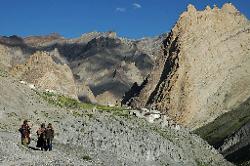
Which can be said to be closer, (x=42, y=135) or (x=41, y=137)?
(x=42, y=135)

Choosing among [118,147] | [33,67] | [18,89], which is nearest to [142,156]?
[118,147]

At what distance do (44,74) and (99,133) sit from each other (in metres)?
114

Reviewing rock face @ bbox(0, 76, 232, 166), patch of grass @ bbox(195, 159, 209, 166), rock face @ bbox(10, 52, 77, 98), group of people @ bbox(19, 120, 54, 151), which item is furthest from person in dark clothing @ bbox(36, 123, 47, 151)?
rock face @ bbox(10, 52, 77, 98)

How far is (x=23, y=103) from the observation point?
Result: 240 ft

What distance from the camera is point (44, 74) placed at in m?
185

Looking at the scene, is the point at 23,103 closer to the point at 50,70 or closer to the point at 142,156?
the point at 142,156

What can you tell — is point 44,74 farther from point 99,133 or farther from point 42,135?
point 42,135

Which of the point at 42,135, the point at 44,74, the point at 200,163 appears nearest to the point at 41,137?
the point at 42,135

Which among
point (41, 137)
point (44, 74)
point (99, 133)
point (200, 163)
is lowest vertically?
point (41, 137)

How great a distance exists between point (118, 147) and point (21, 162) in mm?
37224

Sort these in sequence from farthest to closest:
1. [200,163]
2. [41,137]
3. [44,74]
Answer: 1. [44,74]
2. [200,163]
3. [41,137]

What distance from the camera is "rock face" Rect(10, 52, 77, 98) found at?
179125 mm

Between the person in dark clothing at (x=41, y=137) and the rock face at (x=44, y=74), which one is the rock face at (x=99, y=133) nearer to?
the person in dark clothing at (x=41, y=137)

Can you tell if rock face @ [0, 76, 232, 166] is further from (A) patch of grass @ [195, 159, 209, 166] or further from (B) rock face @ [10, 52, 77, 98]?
(B) rock face @ [10, 52, 77, 98]
